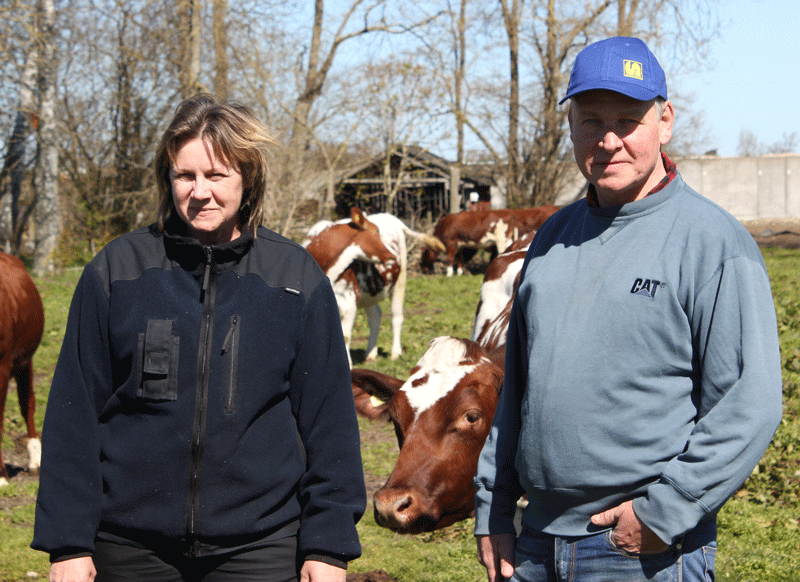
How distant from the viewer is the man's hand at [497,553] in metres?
2.10

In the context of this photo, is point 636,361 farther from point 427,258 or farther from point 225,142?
point 427,258

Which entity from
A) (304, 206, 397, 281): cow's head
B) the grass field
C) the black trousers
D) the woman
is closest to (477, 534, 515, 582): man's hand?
the woman

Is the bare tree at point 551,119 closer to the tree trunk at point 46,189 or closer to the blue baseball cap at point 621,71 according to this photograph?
the tree trunk at point 46,189

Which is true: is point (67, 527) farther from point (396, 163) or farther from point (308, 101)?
point (396, 163)

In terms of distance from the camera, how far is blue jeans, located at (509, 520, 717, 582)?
1.75 m

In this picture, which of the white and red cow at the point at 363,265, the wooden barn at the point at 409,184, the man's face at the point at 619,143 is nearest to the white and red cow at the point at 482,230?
the wooden barn at the point at 409,184

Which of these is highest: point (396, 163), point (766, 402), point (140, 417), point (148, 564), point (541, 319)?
point (396, 163)

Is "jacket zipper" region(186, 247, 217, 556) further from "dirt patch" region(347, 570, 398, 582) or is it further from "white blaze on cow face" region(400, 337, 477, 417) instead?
"dirt patch" region(347, 570, 398, 582)

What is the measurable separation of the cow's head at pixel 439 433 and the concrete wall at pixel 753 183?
117 ft

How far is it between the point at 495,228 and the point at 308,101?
6403mm

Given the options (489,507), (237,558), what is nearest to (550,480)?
(489,507)

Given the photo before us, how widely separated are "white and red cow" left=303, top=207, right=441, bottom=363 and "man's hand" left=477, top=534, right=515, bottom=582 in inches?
325

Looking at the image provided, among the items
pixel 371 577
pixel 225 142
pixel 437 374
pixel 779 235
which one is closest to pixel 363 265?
pixel 371 577

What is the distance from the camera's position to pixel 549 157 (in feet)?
83.8
